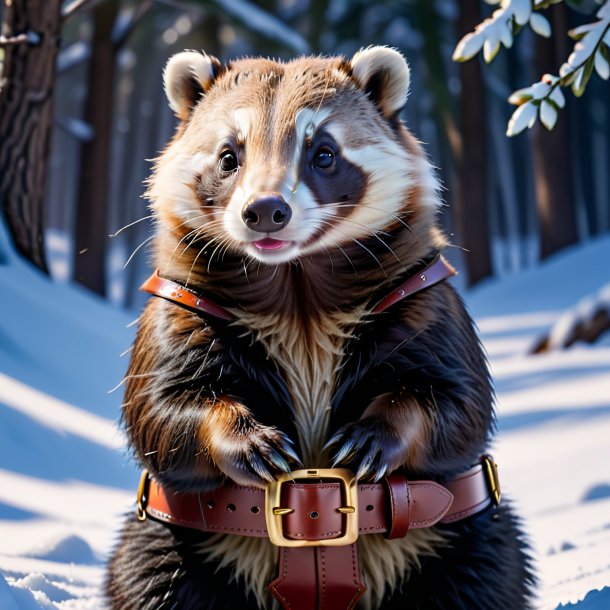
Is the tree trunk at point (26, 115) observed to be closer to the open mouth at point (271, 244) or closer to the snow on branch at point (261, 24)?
the open mouth at point (271, 244)

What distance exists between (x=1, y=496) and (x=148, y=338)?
49.4 inches

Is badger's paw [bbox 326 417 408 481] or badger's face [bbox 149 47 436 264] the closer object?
badger's paw [bbox 326 417 408 481]

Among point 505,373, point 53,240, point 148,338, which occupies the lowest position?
point 53,240

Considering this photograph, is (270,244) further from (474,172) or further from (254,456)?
(474,172)

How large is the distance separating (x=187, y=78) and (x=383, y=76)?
2.14ft

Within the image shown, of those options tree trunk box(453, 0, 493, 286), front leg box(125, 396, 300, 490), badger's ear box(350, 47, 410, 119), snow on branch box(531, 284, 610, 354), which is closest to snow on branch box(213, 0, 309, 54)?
snow on branch box(531, 284, 610, 354)

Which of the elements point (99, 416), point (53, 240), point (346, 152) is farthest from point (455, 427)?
point (53, 240)

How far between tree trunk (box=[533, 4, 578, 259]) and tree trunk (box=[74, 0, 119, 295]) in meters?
6.13

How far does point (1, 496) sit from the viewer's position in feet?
11.8

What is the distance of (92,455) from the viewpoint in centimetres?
445

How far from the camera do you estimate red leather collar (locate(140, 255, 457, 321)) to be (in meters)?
2.66

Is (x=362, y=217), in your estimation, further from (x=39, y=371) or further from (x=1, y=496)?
(x=39, y=371)

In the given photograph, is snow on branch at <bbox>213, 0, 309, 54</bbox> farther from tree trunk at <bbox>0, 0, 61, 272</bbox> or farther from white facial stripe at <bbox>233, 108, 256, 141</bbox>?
white facial stripe at <bbox>233, 108, 256, 141</bbox>

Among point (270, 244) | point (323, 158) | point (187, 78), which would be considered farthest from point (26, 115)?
point (270, 244)
